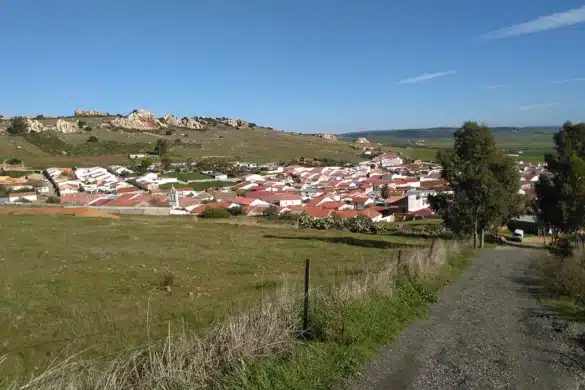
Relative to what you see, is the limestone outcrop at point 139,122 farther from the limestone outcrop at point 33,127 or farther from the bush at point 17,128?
the bush at point 17,128

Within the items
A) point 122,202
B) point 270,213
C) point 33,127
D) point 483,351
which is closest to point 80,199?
point 122,202

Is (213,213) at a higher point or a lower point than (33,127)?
lower

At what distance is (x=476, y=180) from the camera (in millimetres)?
27844

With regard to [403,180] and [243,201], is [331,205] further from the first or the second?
[403,180]

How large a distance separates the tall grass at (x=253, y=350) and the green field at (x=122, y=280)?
3.83ft

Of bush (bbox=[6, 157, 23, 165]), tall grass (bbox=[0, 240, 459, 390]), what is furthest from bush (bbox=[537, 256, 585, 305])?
bush (bbox=[6, 157, 23, 165])

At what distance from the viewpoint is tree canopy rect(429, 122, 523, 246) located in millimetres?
27969

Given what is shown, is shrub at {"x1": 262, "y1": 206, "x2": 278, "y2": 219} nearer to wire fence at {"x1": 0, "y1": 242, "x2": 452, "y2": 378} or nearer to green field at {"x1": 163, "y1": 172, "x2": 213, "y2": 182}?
wire fence at {"x1": 0, "y1": 242, "x2": 452, "y2": 378}

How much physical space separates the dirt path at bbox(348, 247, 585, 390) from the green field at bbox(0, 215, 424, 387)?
334cm

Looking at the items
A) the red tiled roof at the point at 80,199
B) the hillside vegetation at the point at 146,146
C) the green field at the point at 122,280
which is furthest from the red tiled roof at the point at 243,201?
the hillside vegetation at the point at 146,146

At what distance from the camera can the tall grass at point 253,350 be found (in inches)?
207

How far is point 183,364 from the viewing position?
568 cm

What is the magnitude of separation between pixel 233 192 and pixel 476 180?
5492 cm

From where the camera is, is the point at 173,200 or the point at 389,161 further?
the point at 389,161
